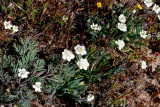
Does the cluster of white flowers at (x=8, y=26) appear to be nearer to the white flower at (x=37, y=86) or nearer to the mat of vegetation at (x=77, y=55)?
the mat of vegetation at (x=77, y=55)

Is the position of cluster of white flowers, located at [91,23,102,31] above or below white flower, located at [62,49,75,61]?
above

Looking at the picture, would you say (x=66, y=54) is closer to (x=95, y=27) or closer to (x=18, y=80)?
(x=18, y=80)

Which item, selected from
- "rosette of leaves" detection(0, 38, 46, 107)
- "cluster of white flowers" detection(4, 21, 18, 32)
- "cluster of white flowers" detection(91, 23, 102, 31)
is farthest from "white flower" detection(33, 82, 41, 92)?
"cluster of white flowers" detection(91, 23, 102, 31)

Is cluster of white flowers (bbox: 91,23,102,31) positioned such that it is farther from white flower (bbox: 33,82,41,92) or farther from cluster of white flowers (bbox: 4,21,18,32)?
white flower (bbox: 33,82,41,92)

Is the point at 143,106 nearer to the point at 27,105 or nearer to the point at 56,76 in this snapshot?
the point at 56,76

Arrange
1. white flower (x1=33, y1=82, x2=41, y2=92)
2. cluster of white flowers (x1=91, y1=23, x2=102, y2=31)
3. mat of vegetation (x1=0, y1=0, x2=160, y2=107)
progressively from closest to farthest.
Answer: white flower (x1=33, y1=82, x2=41, y2=92) < mat of vegetation (x1=0, y1=0, x2=160, y2=107) < cluster of white flowers (x1=91, y1=23, x2=102, y2=31)

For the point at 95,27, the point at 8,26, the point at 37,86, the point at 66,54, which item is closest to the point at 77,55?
the point at 66,54

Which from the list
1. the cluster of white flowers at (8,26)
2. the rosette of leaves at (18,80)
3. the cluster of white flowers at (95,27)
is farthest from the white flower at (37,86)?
the cluster of white flowers at (95,27)

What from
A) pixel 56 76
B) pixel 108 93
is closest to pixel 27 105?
pixel 56 76
